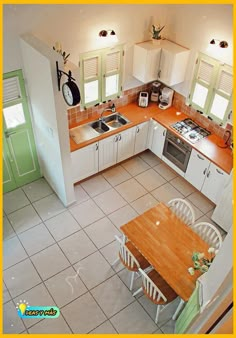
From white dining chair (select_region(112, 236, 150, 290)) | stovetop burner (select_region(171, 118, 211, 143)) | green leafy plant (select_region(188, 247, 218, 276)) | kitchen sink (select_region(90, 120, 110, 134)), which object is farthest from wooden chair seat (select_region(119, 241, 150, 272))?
kitchen sink (select_region(90, 120, 110, 134))

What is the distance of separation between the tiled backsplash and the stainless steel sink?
0.15 m

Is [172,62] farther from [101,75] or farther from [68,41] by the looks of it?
[68,41]

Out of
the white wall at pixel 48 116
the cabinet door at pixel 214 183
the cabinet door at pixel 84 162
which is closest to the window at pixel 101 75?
the cabinet door at pixel 84 162

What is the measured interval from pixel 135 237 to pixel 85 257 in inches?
42.5

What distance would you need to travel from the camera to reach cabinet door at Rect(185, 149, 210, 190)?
529 centimetres

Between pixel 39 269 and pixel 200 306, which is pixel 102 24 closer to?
pixel 39 269

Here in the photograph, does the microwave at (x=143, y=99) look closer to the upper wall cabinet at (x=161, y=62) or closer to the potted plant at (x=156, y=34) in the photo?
the upper wall cabinet at (x=161, y=62)

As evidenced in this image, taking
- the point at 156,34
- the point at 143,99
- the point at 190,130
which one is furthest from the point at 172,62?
the point at 190,130

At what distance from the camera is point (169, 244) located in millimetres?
4027

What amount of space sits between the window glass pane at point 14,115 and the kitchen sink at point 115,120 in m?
1.61

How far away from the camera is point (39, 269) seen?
15.0 ft

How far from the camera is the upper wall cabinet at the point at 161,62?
5.40 meters

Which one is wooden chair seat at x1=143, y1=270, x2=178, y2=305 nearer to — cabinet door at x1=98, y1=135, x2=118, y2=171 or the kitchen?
the kitchen

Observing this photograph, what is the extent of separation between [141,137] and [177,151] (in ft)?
2.61
